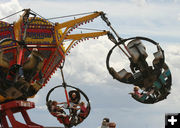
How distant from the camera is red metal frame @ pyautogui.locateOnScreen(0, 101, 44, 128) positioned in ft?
49.5

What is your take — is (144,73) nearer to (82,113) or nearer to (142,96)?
(142,96)

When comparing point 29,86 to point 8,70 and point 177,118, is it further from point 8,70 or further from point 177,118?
point 177,118

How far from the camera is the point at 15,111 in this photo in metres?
16.0

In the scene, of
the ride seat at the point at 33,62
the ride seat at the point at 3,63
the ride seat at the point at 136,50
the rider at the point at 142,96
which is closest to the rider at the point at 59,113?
the rider at the point at 142,96

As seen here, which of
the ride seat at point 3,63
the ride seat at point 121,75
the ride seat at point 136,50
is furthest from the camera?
the ride seat at point 136,50

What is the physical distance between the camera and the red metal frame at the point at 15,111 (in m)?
15.1

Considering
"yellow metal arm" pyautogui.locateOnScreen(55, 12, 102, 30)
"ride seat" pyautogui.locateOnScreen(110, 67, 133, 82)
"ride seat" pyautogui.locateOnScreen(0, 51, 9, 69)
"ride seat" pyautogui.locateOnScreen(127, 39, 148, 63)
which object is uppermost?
"yellow metal arm" pyautogui.locateOnScreen(55, 12, 102, 30)

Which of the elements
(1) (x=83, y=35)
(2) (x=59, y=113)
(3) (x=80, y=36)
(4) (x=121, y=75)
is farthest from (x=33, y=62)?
(3) (x=80, y=36)

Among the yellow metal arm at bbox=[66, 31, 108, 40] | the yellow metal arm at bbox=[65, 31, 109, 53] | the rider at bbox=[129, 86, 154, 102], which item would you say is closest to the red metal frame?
the rider at bbox=[129, 86, 154, 102]

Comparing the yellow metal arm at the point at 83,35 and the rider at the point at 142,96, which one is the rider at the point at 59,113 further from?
the rider at the point at 142,96

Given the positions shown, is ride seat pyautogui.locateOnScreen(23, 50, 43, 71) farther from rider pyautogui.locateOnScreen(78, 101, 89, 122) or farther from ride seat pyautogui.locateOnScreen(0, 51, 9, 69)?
rider pyautogui.locateOnScreen(78, 101, 89, 122)

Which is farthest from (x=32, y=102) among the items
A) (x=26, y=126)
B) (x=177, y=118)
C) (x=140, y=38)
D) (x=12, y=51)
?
(x=177, y=118)

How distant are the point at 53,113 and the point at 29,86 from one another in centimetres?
650

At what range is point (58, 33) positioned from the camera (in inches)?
824
